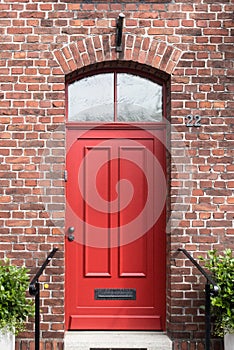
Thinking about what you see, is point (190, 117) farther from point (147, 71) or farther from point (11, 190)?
point (11, 190)

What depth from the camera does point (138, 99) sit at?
6059 mm

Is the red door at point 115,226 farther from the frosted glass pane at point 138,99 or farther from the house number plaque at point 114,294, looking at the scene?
the frosted glass pane at point 138,99

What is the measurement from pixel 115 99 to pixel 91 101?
258 mm

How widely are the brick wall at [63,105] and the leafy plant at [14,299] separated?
1.23ft

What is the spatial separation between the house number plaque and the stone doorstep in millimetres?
372

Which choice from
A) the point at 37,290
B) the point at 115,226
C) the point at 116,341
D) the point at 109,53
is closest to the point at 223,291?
the point at 116,341

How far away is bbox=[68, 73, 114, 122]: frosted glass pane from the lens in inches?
237

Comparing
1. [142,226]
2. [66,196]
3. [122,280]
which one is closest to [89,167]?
[66,196]

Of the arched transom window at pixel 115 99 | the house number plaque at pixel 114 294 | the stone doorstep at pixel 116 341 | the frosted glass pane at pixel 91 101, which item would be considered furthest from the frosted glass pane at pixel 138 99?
the stone doorstep at pixel 116 341

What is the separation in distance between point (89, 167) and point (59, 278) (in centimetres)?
120

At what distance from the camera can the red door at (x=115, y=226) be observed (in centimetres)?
594

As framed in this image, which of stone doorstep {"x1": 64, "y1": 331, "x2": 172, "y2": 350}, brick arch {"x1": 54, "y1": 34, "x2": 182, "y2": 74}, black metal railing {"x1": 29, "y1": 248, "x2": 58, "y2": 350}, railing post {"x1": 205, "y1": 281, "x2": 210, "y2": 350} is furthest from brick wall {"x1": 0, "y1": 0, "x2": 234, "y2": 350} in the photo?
railing post {"x1": 205, "y1": 281, "x2": 210, "y2": 350}

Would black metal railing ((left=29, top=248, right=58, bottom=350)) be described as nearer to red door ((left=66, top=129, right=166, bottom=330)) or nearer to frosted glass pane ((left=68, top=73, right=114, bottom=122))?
red door ((left=66, top=129, right=166, bottom=330))

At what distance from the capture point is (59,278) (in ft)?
18.7
